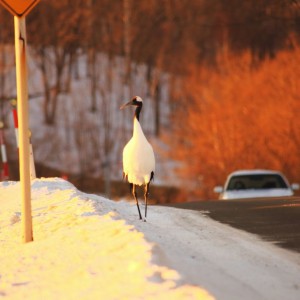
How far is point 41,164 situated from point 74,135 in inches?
182

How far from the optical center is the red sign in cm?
1251

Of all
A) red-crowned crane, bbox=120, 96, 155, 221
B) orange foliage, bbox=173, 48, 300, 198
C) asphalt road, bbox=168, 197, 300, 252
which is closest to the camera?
red-crowned crane, bbox=120, 96, 155, 221

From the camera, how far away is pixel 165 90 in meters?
81.1

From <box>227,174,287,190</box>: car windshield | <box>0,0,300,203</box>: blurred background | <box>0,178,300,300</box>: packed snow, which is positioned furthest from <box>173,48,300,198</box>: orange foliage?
<box>0,178,300,300</box>: packed snow

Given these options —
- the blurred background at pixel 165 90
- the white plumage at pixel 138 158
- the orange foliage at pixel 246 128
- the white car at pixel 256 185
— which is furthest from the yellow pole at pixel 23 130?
the orange foliage at pixel 246 128

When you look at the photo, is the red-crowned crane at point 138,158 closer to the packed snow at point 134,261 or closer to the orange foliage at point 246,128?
the packed snow at point 134,261

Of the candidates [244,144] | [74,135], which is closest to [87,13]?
[74,135]

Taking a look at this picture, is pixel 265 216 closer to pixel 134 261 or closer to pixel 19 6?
pixel 19 6

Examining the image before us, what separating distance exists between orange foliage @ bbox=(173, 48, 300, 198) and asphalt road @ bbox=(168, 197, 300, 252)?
24.2 metres

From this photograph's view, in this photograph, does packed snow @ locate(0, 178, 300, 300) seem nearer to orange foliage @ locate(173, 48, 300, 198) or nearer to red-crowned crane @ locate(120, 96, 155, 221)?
red-crowned crane @ locate(120, 96, 155, 221)

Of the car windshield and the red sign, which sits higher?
the red sign

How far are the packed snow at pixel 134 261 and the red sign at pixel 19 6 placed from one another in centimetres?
256

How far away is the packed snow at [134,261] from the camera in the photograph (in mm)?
9375

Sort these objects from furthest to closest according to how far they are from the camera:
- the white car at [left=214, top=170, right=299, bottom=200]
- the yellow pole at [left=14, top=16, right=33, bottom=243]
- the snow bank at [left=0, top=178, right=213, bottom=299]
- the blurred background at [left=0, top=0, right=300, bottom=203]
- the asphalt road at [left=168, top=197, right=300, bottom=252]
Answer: the blurred background at [left=0, top=0, right=300, bottom=203] → the white car at [left=214, top=170, right=299, bottom=200] → the asphalt road at [left=168, top=197, right=300, bottom=252] → the yellow pole at [left=14, top=16, right=33, bottom=243] → the snow bank at [left=0, top=178, right=213, bottom=299]
